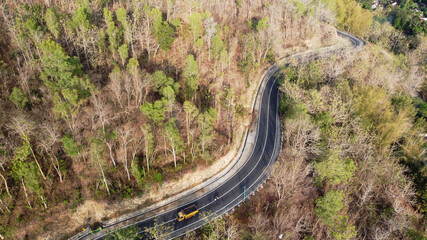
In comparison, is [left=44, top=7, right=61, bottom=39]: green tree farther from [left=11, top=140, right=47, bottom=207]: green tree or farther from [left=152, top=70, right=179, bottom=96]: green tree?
[left=11, top=140, right=47, bottom=207]: green tree

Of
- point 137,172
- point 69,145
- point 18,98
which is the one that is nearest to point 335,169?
point 137,172

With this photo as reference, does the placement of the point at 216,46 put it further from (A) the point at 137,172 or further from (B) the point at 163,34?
(A) the point at 137,172

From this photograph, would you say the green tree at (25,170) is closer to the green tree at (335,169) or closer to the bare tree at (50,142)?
the bare tree at (50,142)

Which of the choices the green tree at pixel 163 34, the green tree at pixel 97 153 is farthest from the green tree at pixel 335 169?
the green tree at pixel 163 34

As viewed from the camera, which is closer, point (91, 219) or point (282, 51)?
point (91, 219)

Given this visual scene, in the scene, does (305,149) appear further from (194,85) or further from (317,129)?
(194,85)

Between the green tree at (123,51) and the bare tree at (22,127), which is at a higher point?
the green tree at (123,51)

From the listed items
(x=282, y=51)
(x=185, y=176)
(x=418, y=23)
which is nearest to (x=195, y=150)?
(x=185, y=176)
